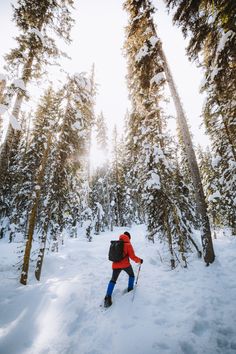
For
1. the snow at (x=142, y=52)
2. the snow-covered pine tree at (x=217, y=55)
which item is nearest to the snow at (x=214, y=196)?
the snow-covered pine tree at (x=217, y=55)

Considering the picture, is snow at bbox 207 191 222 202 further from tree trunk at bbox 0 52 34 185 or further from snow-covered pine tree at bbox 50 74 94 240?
tree trunk at bbox 0 52 34 185

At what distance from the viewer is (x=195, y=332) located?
161 inches

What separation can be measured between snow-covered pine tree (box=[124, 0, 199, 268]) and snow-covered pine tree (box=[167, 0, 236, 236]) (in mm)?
2078

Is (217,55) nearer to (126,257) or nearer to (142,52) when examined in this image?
(142,52)

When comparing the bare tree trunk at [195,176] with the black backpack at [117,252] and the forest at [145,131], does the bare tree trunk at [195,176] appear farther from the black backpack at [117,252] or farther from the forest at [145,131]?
the black backpack at [117,252]

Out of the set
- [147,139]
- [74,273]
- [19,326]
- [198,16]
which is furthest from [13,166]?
[198,16]

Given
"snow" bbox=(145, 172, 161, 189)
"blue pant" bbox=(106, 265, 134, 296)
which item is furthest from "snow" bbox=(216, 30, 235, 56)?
"blue pant" bbox=(106, 265, 134, 296)

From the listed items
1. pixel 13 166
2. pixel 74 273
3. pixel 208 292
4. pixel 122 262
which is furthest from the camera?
pixel 13 166

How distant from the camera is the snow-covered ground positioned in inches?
156

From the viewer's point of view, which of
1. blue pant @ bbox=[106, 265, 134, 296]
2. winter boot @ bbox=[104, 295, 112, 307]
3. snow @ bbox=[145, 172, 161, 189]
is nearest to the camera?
winter boot @ bbox=[104, 295, 112, 307]

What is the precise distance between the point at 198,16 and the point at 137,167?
668 centimetres

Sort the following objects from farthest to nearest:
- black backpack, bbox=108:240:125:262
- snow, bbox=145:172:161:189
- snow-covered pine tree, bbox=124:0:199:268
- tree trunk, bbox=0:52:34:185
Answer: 1. snow-covered pine tree, bbox=124:0:199:268
2. snow, bbox=145:172:161:189
3. tree trunk, bbox=0:52:34:185
4. black backpack, bbox=108:240:125:262

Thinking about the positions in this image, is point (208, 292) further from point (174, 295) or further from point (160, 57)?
point (160, 57)

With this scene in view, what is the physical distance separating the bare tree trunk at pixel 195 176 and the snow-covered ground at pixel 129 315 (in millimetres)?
679
